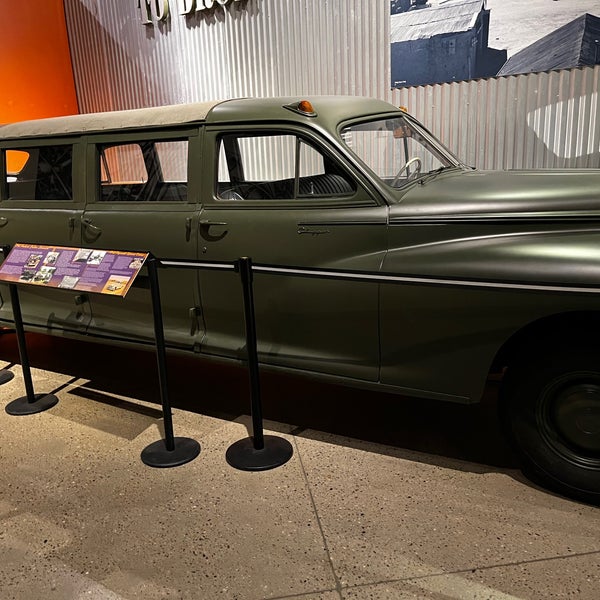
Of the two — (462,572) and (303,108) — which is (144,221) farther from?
(462,572)

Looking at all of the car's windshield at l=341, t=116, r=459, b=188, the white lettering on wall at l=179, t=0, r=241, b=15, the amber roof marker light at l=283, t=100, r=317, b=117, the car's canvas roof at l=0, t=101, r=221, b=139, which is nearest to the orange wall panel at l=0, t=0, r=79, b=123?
the white lettering on wall at l=179, t=0, r=241, b=15

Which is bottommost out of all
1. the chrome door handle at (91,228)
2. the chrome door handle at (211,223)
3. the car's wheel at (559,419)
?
the car's wheel at (559,419)

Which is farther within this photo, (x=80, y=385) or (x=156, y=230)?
(x=80, y=385)

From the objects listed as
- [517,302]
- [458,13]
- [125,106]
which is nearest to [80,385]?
[517,302]

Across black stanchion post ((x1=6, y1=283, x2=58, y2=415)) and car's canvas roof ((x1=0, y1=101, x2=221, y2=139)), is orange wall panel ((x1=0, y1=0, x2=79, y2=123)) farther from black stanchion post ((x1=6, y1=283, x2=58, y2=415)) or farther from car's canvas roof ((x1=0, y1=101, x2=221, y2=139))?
black stanchion post ((x1=6, y1=283, x2=58, y2=415))

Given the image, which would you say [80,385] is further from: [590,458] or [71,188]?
[590,458]

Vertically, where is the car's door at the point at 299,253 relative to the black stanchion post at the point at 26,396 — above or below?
above

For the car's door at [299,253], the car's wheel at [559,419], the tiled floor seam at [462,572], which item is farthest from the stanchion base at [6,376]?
the car's wheel at [559,419]

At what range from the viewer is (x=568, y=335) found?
257 centimetres

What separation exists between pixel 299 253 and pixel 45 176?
2.24 m

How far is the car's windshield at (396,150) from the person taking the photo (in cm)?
324

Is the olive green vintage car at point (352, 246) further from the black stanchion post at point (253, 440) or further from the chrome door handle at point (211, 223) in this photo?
the black stanchion post at point (253, 440)

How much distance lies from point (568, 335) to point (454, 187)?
928mm

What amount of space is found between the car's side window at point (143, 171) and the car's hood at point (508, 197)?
61.8 inches
